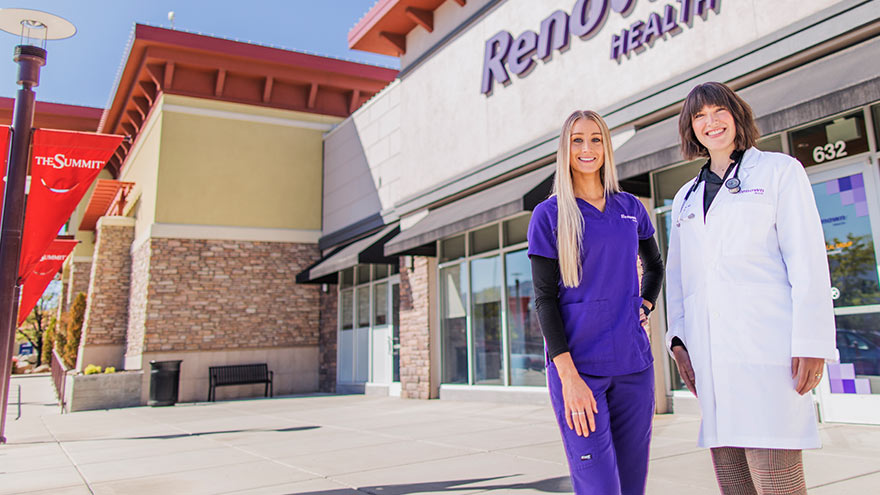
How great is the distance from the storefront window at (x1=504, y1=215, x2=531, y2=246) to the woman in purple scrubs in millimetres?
7881

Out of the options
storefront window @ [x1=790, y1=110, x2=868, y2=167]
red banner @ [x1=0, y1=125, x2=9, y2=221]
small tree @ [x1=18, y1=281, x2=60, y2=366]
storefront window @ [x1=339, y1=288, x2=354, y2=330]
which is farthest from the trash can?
small tree @ [x1=18, y1=281, x2=60, y2=366]

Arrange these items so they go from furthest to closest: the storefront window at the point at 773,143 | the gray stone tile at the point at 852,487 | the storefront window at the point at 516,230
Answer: the storefront window at the point at 516,230, the storefront window at the point at 773,143, the gray stone tile at the point at 852,487

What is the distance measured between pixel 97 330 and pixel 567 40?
15.6 metres

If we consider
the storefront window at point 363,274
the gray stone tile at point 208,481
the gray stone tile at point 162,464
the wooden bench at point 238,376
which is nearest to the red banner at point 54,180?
the gray stone tile at point 162,464

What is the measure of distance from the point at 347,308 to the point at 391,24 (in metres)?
7.10

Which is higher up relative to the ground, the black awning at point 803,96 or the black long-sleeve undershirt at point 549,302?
the black awning at point 803,96

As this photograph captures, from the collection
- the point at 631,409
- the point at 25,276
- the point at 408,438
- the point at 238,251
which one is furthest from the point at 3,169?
the point at 238,251

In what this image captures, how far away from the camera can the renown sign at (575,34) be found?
7.62m

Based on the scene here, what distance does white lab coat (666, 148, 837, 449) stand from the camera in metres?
1.87

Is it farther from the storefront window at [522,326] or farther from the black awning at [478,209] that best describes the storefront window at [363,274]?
the storefront window at [522,326]

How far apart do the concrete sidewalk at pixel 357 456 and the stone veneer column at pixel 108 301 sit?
8.55m

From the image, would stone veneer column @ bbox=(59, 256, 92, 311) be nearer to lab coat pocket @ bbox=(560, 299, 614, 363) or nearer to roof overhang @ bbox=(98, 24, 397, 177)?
roof overhang @ bbox=(98, 24, 397, 177)

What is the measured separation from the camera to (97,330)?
1789 cm

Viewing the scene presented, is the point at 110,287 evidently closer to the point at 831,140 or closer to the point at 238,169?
the point at 238,169
